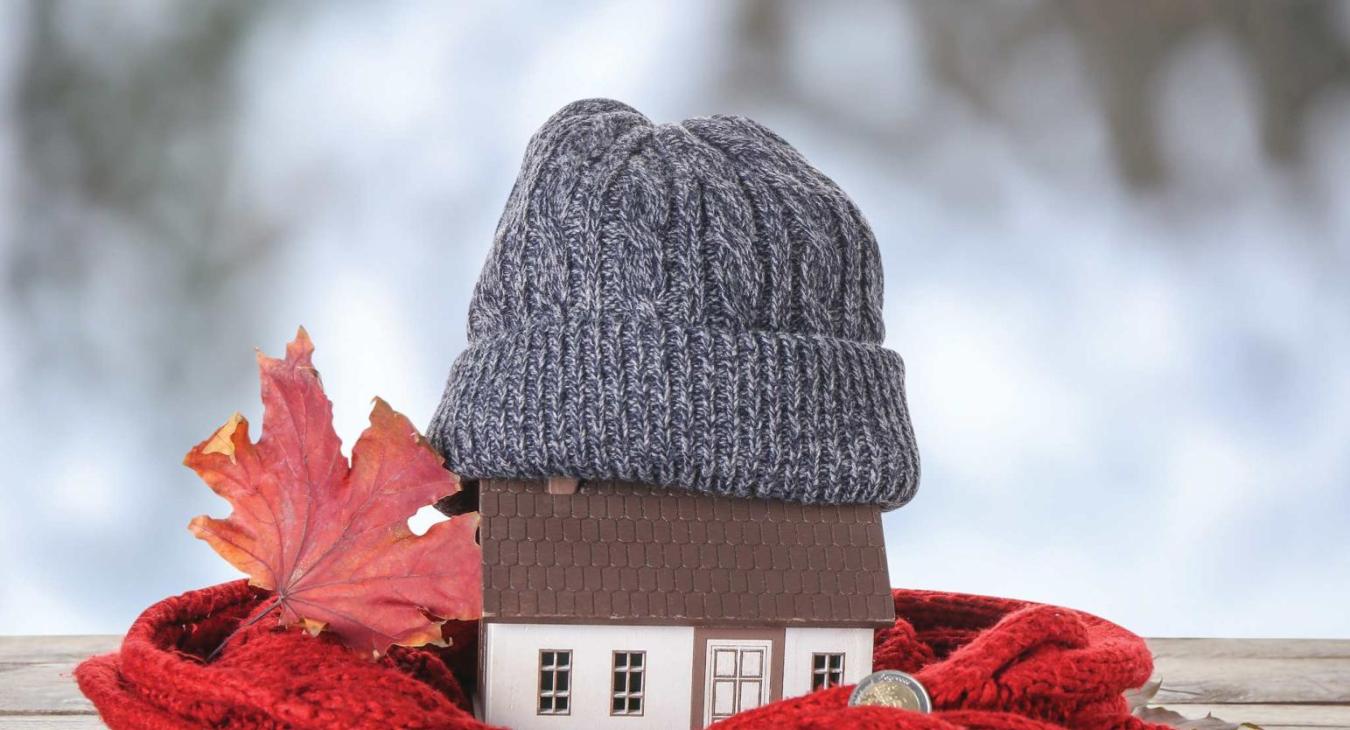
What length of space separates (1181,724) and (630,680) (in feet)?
1.63

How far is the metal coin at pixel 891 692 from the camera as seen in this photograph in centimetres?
74

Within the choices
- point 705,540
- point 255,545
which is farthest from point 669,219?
point 255,545

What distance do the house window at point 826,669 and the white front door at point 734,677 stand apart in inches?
1.3

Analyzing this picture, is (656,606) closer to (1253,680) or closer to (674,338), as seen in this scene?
(674,338)

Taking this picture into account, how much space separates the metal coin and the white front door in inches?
3.8

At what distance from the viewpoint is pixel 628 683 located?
816 mm

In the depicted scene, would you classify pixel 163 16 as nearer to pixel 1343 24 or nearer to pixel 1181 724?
Answer: pixel 1181 724

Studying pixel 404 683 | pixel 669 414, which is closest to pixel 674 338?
pixel 669 414

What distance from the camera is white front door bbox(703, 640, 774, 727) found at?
82 cm

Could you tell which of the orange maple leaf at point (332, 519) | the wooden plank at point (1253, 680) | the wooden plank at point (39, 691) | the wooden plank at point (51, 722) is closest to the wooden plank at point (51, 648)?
the wooden plank at point (39, 691)

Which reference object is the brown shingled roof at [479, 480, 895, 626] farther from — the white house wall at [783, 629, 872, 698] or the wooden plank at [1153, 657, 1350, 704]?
the wooden plank at [1153, 657, 1350, 704]

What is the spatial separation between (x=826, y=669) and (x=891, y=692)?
101mm

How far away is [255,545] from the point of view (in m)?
0.84

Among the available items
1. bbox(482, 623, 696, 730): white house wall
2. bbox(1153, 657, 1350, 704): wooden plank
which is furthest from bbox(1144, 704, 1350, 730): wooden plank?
bbox(482, 623, 696, 730): white house wall
